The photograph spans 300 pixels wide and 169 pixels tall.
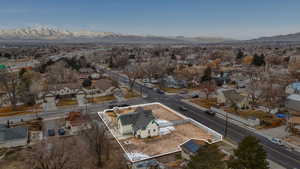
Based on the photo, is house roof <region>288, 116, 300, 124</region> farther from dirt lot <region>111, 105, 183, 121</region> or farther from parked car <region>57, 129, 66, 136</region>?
parked car <region>57, 129, 66, 136</region>

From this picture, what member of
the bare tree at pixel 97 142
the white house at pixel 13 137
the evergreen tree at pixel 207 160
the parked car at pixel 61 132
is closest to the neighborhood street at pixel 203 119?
the parked car at pixel 61 132

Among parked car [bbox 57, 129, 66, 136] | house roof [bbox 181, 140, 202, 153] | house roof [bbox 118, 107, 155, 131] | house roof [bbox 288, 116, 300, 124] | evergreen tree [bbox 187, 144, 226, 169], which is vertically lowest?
parked car [bbox 57, 129, 66, 136]

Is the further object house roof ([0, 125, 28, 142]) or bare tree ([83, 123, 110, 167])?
house roof ([0, 125, 28, 142])

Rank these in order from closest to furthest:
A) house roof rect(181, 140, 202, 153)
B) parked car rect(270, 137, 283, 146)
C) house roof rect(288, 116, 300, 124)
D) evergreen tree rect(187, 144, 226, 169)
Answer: evergreen tree rect(187, 144, 226, 169)
house roof rect(181, 140, 202, 153)
parked car rect(270, 137, 283, 146)
house roof rect(288, 116, 300, 124)

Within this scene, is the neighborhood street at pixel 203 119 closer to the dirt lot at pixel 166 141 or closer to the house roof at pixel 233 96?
the dirt lot at pixel 166 141

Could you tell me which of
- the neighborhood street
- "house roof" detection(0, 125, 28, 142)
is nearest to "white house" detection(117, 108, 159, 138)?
the neighborhood street

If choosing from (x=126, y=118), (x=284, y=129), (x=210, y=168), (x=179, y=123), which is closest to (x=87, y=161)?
(x=126, y=118)
